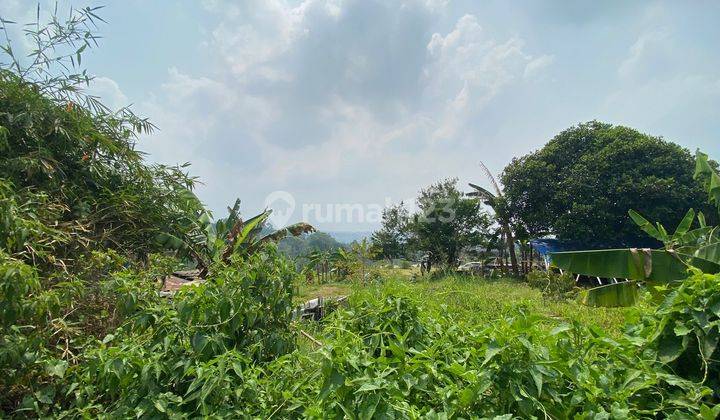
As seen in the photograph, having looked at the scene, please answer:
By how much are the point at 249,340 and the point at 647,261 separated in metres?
4.76

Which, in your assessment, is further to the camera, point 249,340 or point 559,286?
point 559,286

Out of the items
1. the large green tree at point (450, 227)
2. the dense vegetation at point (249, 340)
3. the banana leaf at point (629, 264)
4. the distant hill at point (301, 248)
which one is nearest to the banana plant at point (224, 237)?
the distant hill at point (301, 248)

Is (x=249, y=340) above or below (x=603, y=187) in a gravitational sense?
below

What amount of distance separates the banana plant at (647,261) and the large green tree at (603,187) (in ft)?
29.6

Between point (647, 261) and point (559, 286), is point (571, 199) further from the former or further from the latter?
point (647, 261)

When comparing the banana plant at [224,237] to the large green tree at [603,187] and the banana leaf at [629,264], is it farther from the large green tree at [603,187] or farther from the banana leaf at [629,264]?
the large green tree at [603,187]

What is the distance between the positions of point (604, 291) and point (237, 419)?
18.1ft

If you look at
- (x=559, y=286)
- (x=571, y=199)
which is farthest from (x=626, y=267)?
(x=571, y=199)

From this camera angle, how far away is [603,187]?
47.2ft

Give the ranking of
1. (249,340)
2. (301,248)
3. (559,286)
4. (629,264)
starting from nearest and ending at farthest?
(249,340), (629,264), (301,248), (559,286)

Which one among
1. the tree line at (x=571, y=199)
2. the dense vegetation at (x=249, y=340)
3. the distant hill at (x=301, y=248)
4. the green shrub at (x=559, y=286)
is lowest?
the green shrub at (x=559, y=286)

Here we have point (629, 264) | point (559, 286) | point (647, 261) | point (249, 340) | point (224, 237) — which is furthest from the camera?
point (559, 286)

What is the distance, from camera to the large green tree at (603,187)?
1362 cm

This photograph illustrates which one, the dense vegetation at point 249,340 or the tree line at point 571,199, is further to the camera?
the tree line at point 571,199
